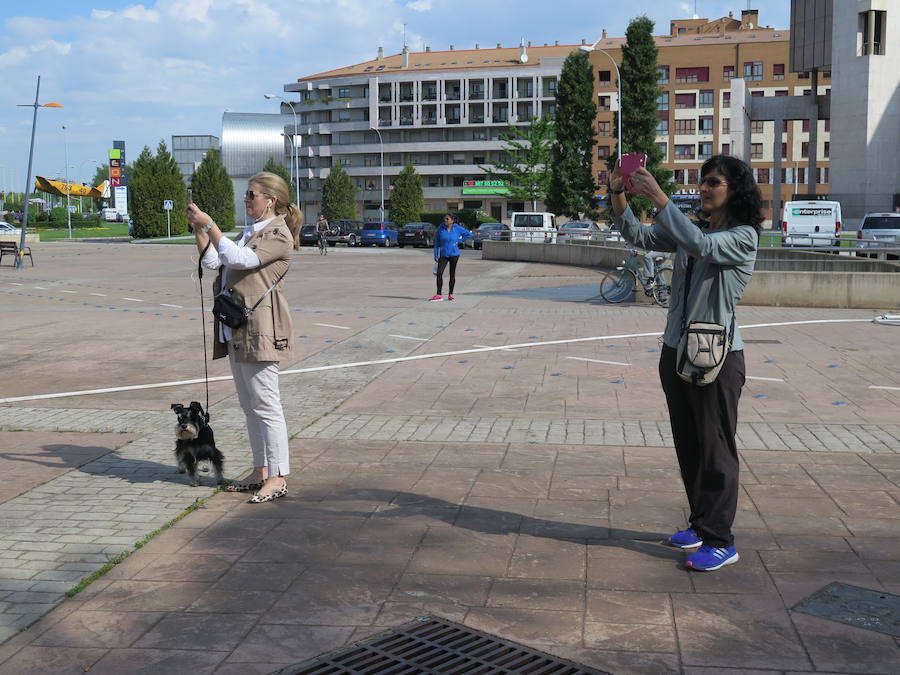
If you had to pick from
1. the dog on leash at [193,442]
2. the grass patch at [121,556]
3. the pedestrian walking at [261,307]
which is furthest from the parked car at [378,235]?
the grass patch at [121,556]

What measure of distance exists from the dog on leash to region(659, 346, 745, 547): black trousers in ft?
9.04

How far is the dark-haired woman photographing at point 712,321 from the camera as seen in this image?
4332 millimetres

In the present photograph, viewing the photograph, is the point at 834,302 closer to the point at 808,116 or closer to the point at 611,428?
the point at 611,428

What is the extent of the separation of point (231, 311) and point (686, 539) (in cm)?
261

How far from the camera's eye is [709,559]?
4398 mm

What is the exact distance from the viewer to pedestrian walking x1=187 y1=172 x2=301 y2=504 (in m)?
5.36

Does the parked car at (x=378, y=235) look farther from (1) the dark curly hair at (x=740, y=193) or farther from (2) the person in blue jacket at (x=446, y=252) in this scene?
(1) the dark curly hair at (x=740, y=193)

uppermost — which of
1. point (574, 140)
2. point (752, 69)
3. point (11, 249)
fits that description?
point (752, 69)

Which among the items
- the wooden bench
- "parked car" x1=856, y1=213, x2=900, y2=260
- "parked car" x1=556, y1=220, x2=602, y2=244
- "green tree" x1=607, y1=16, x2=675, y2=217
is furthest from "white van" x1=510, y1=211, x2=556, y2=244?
the wooden bench

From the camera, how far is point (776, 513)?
5270 mm

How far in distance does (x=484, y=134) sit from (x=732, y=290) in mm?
110989

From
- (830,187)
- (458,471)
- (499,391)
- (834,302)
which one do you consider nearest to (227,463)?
(458,471)

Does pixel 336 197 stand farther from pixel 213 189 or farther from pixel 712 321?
pixel 712 321

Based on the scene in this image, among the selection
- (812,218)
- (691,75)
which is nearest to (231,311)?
(812,218)
